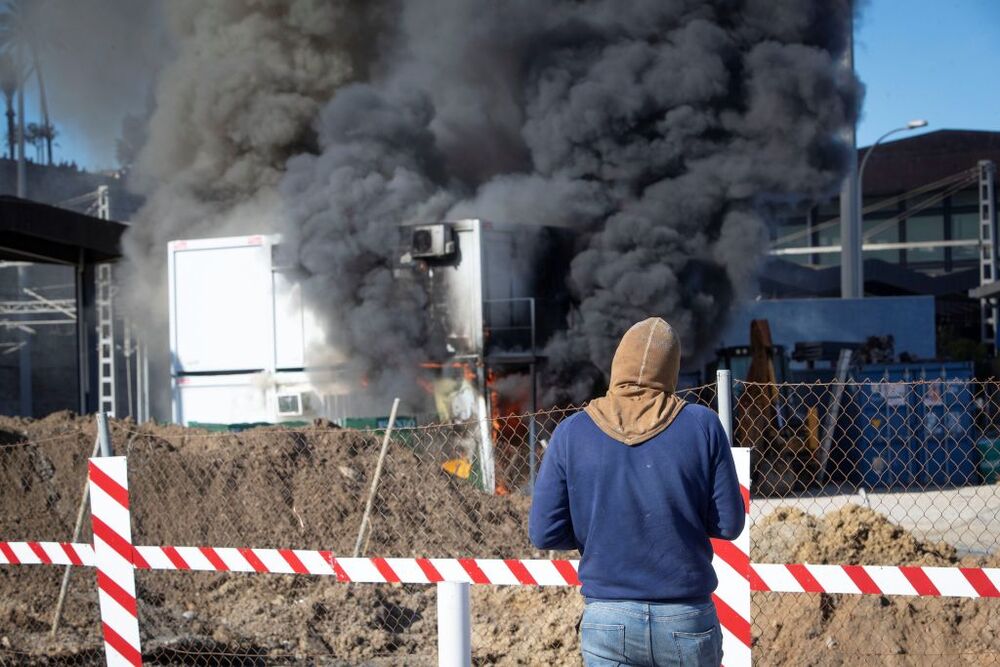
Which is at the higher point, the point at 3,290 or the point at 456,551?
the point at 3,290

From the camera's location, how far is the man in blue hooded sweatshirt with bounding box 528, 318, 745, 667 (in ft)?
9.10

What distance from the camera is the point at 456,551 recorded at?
8.79m

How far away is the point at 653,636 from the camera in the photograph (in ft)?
9.10

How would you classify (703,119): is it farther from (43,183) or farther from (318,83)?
(43,183)

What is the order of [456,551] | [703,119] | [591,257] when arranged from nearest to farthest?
[456,551]
[591,257]
[703,119]

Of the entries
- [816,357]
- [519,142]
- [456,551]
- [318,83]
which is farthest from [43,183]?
[456,551]

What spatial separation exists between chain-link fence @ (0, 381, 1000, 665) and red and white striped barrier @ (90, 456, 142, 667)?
5.49 feet

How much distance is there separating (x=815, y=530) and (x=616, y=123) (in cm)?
1165

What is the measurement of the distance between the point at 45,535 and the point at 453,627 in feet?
20.2

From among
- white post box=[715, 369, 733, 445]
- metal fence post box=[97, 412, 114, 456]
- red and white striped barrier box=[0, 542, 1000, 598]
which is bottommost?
red and white striped barrier box=[0, 542, 1000, 598]

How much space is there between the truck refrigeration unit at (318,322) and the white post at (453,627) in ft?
31.9

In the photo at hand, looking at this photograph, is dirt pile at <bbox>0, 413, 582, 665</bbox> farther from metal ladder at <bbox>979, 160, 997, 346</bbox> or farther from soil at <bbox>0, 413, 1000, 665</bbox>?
metal ladder at <bbox>979, 160, 997, 346</bbox>

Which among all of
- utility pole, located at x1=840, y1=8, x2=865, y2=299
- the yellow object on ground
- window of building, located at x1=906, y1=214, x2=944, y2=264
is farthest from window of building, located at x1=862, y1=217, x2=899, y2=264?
the yellow object on ground

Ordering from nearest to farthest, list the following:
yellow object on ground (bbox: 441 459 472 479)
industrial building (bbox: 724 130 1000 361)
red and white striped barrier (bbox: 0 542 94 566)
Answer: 1. red and white striped barrier (bbox: 0 542 94 566)
2. yellow object on ground (bbox: 441 459 472 479)
3. industrial building (bbox: 724 130 1000 361)
